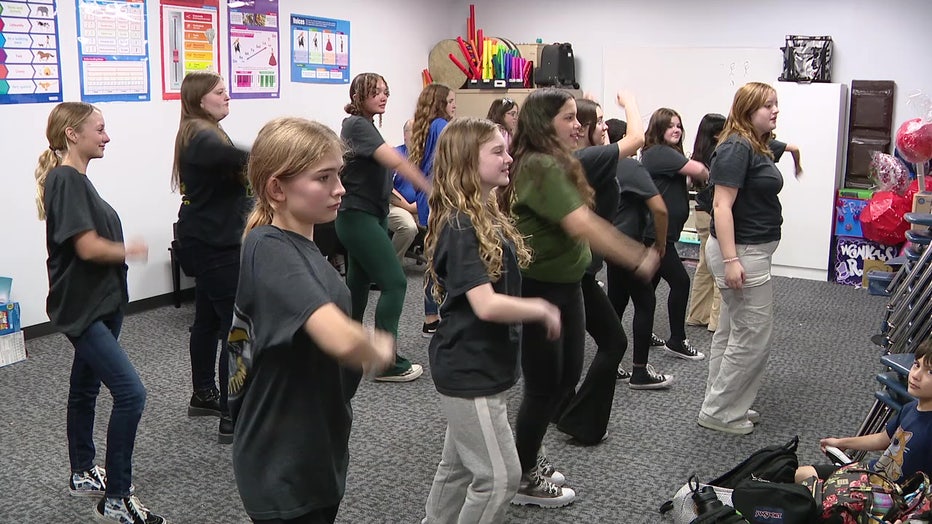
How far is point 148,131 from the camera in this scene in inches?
211

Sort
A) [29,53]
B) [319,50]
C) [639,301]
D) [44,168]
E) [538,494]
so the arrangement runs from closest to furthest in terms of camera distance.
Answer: [44,168] → [538,494] → [639,301] → [29,53] → [319,50]

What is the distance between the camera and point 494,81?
7391 millimetres

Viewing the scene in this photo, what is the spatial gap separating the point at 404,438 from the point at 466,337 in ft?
4.65

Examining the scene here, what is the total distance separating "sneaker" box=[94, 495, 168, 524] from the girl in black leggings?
7.96 ft

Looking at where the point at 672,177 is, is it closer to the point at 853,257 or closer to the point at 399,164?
the point at 399,164

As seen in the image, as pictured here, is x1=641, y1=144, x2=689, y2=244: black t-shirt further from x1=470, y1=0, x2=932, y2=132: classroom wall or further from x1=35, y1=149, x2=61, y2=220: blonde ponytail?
x1=470, y1=0, x2=932, y2=132: classroom wall

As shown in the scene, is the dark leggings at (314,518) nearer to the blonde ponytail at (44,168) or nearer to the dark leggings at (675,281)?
the blonde ponytail at (44,168)

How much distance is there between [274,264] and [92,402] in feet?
5.45

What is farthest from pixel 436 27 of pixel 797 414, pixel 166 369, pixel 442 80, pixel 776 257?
pixel 797 414

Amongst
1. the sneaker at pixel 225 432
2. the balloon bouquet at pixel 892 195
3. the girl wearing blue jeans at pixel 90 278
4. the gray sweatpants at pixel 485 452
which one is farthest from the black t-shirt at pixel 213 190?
the balloon bouquet at pixel 892 195

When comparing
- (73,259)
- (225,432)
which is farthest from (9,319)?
(73,259)

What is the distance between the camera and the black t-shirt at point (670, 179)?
4.13m

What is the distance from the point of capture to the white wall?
4.67 m

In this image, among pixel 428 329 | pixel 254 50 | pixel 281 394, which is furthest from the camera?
pixel 254 50
